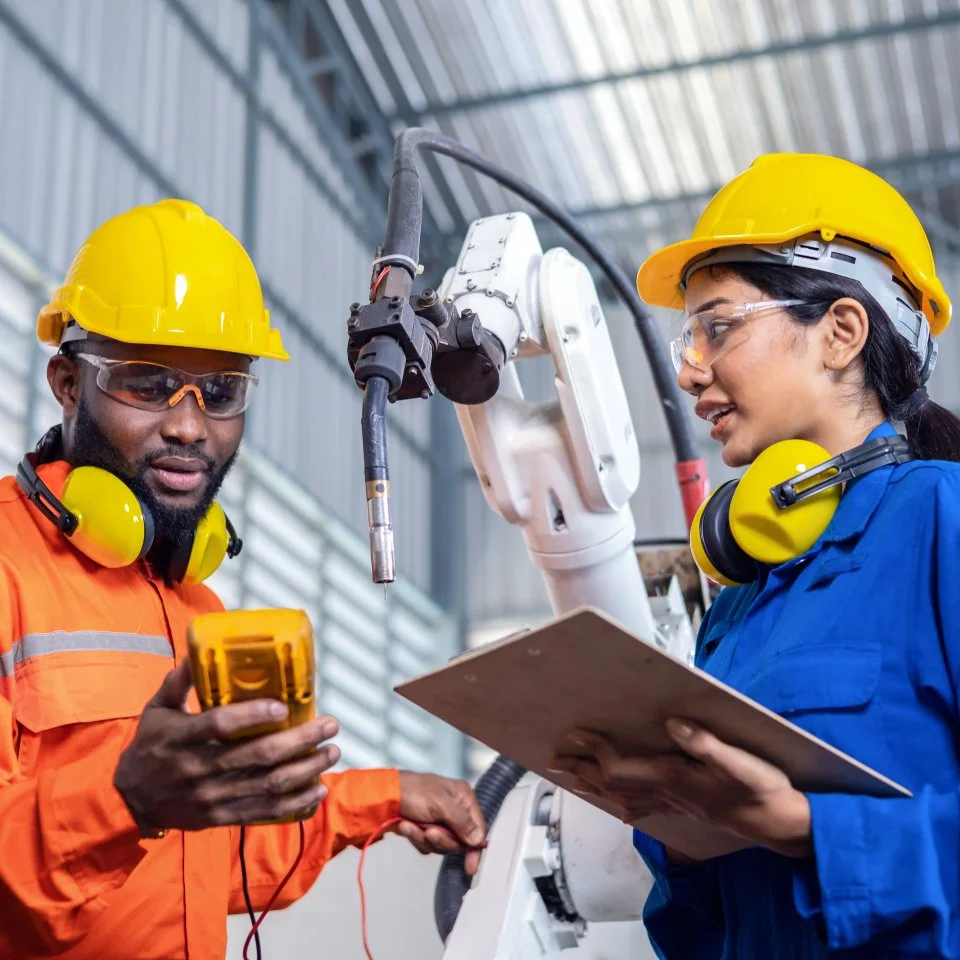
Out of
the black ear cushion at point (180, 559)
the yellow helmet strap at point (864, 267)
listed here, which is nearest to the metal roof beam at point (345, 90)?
the black ear cushion at point (180, 559)

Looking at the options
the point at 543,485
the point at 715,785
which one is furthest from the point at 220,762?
the point at 543,485

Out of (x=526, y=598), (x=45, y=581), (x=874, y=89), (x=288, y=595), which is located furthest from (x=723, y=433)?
(x=526, y=598)

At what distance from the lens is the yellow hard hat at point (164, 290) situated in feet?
7.01

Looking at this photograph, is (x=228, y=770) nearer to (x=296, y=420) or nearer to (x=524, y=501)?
(x=524, y=501)

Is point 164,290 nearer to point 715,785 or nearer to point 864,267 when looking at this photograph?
point 864,267

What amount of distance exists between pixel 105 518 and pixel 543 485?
0.67m

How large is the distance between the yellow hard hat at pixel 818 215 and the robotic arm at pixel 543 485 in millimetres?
231

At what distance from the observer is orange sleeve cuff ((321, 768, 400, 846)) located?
2.07 meters

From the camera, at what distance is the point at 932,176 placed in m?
9.14

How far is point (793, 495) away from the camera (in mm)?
1528

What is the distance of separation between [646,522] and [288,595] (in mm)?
3415

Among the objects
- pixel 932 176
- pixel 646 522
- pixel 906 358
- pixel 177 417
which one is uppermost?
pixel 932 176

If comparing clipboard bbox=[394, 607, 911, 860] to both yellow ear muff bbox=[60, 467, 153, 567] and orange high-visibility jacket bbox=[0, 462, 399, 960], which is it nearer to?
orange high-visibility jacket bbox=[0, 462, 399, 960]

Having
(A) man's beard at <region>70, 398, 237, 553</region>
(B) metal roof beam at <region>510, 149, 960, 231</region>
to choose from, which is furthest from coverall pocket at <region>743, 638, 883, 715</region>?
(B) metal roof beam at <region>510, 149, 960, 231</region>
